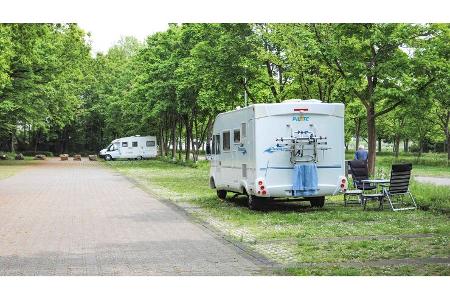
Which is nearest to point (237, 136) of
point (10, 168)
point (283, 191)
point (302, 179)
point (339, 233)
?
point (283, 191)

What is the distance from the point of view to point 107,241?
11.6m

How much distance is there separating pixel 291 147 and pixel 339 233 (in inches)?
169

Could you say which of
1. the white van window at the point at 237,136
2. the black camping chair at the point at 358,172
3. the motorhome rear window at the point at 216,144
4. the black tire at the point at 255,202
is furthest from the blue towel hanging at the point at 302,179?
the motorhome rear window at the point at 216,144

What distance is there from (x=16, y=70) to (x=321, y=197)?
35.1 m

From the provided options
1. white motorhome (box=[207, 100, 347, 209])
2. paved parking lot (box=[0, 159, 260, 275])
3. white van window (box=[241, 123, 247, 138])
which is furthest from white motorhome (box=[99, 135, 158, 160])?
white motorhome (box=[207, 100, 347, 209])

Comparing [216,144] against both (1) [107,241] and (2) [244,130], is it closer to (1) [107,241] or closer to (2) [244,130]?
(2) [244,130]

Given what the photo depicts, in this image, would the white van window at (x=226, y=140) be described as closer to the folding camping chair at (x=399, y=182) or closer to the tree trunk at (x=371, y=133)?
the folding camping chair at (x=399, y=182)

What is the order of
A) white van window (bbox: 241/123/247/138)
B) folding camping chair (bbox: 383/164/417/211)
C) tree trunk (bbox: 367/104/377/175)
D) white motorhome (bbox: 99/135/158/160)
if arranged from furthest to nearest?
white motorhome (bbox: 99/135/158/160), tree trunk (bbox: 367/104/377/175), white van window (bbox: 241/123/247/138), folding camping chair (bbox: 383/164/417/211)

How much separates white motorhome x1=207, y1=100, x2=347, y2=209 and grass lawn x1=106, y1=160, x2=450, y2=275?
24.9 inches

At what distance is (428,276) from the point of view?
7.94 m

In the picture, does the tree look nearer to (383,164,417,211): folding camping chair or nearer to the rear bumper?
(383,164,417,211): folding camping chair

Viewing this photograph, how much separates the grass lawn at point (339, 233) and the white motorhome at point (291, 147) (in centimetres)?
63

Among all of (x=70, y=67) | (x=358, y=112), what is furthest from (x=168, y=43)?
(x=358, y=112)

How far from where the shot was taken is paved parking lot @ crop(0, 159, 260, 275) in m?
8.91
